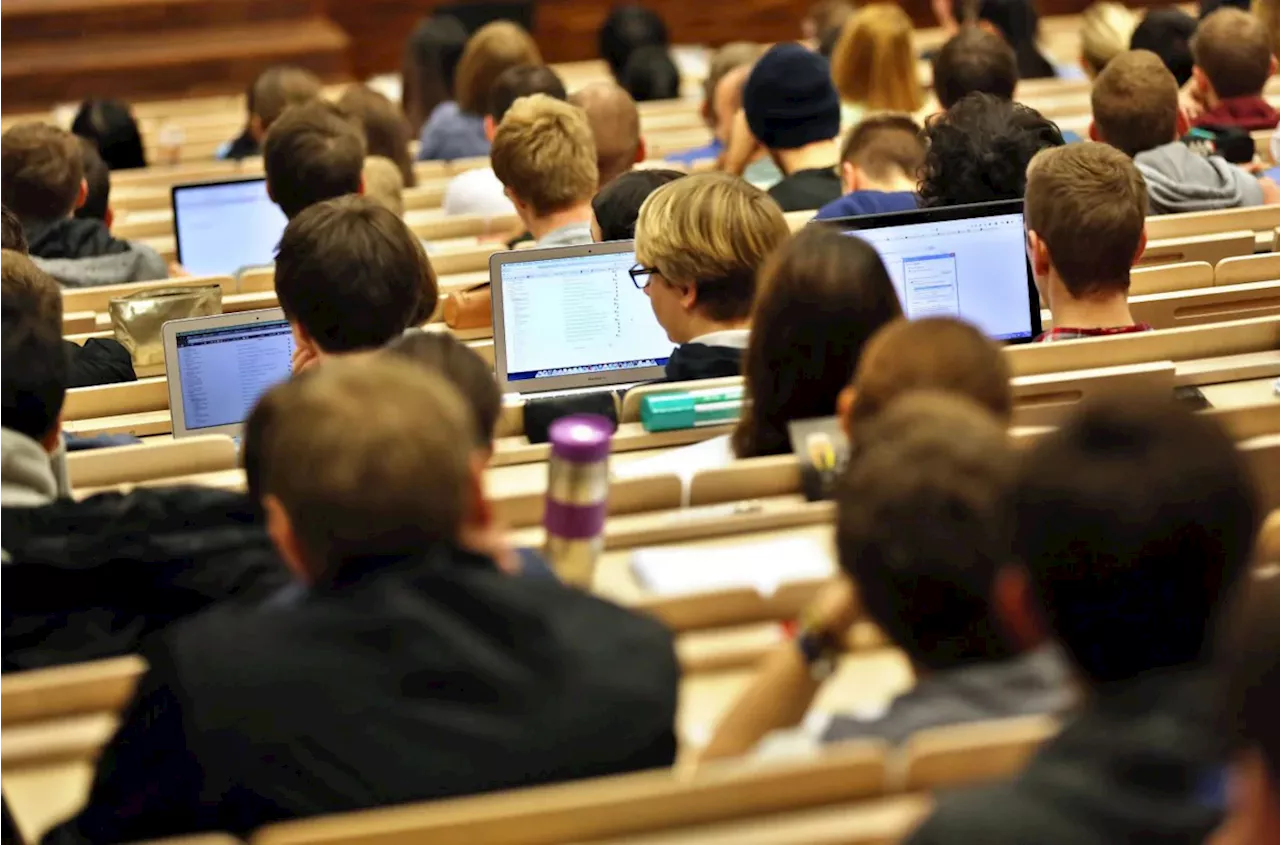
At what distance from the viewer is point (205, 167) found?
6.69m

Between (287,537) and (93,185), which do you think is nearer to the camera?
(287,537)

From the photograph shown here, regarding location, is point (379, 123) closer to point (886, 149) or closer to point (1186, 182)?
point (886, 149)

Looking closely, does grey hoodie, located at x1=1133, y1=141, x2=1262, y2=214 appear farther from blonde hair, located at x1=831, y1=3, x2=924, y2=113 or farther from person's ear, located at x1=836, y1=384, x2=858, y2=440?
person's ear, located at x1=836, y1=384, x2=858, y2=440

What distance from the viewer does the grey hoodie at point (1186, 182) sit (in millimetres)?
4762

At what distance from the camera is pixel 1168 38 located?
660 centimetres

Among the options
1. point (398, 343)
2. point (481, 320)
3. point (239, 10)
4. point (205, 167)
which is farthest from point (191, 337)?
point (239, 10)

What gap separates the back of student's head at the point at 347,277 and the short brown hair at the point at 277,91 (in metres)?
3.34

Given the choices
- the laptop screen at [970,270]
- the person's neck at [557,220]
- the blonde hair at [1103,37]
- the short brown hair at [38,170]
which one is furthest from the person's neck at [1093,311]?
the blonde hair at [1103,37]

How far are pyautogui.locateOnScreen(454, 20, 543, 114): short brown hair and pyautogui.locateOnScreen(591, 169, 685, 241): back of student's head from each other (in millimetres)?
2441

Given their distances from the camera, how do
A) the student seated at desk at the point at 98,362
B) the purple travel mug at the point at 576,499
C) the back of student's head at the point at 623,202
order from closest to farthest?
the purple travel mug at the point at 576,499 < the student seated at desk at the point at 98,362 < the back of student's head at the point at 623,202

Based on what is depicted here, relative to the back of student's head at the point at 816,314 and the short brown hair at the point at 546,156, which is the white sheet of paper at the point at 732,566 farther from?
the short brown hair at the point at 546,156

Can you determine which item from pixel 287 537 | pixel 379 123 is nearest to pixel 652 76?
pixel 379 123

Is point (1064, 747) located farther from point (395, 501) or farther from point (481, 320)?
point (481, 320)

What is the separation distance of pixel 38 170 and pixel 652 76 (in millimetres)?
4070
